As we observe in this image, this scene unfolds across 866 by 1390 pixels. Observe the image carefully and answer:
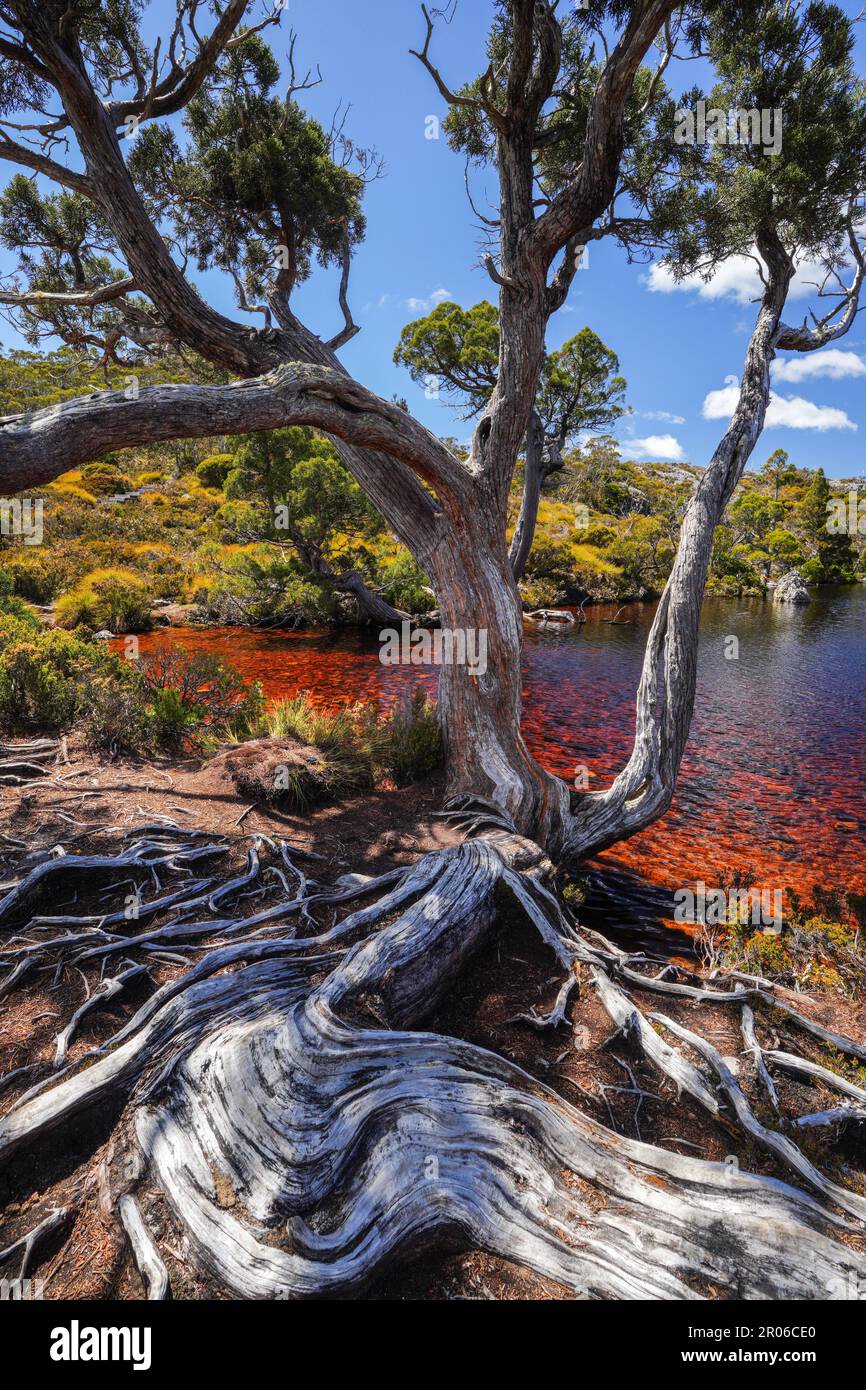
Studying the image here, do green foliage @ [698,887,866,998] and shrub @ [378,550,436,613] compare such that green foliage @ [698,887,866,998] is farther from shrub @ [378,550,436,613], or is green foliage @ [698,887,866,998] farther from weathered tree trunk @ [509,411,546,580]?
shrub @ [378,550,436,613]

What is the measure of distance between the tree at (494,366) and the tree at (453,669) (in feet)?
26.6

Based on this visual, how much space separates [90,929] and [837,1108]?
180 inches

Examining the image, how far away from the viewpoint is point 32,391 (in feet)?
157

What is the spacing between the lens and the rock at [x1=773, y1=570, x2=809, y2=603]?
35969 millimetres

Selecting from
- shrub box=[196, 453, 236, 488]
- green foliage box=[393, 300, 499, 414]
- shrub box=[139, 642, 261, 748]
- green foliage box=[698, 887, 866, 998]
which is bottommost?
green foliage box=[698, 887, 866, 998]

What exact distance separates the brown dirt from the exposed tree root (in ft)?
0.27

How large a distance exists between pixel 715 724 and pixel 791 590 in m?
28.3

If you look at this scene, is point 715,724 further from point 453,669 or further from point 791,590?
point 791,590

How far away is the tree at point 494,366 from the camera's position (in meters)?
16.8

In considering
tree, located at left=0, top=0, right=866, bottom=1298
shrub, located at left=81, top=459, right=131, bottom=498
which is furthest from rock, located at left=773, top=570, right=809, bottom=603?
shrub, located at left=81, top=459, right=131, bottom=498

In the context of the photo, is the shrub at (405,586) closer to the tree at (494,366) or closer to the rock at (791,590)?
the tree at (494,366)

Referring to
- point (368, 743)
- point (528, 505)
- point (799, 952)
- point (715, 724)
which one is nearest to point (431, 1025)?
point (799, 952)

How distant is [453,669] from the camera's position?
7.03m
